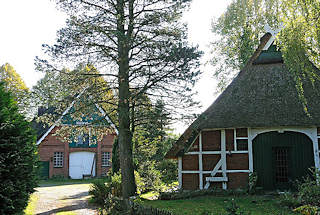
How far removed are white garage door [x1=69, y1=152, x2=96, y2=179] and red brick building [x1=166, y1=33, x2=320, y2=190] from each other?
15420 millimetres

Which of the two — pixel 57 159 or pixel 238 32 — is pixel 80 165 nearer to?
pixel 57 159

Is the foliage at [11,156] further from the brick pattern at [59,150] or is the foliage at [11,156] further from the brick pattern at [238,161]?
the brick pattern at [59,150]

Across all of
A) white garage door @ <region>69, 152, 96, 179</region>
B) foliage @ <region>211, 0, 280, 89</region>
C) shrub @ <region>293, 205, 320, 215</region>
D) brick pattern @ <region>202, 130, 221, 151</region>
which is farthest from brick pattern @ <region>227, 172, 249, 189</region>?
white garage door @ <region>69, 152, 96, 179</region>

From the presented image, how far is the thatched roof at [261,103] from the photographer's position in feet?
43.3

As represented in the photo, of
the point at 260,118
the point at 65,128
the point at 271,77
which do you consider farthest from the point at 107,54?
the point at 271,77

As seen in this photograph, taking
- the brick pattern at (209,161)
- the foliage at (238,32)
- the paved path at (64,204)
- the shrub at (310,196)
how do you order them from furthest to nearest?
the foliage at (238,32), the brick pattern at (209,161), the paved path at (64,204), the shrub at (310,196)

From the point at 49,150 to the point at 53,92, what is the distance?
56.6 ft

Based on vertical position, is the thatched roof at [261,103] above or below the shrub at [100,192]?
above

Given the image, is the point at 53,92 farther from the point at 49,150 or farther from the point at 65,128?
the point at 49,150

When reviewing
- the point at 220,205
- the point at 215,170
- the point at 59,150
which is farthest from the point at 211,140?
the point at 59,150

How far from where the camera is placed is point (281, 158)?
1369 centimetres

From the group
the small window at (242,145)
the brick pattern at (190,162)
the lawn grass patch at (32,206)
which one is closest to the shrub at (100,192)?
the lawn grass patch at (32,206)

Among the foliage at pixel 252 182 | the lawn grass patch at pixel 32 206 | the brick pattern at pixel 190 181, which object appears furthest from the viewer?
the brick pattern at pixel 190 181

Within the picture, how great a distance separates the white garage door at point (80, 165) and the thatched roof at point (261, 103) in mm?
15470
